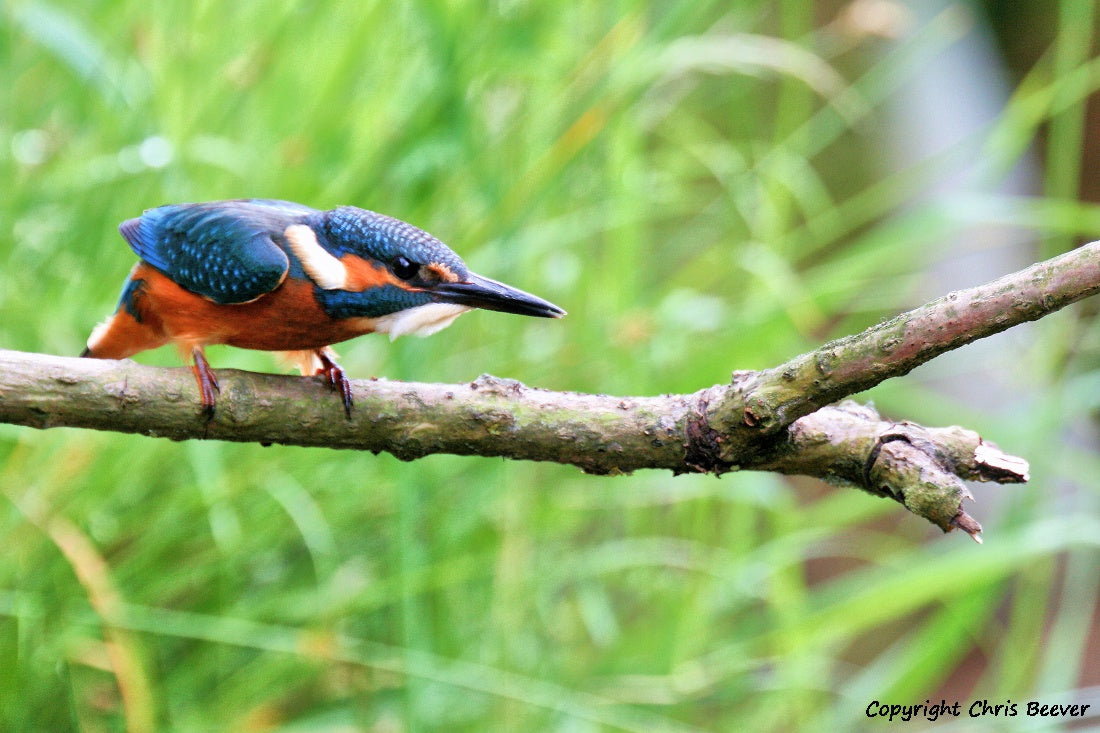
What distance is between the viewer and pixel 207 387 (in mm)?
1079

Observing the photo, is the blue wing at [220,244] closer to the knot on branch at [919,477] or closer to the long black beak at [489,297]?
the long black beak at [489,297]

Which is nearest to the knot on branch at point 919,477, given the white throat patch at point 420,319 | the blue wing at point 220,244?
the white throat patch at point 420,319

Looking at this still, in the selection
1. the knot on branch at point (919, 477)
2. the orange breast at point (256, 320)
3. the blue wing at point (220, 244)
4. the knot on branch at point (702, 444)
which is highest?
the blue wing at point (220, 244)

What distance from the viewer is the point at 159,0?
5.98ft

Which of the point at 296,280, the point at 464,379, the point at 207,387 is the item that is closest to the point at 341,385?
the point at 207,387

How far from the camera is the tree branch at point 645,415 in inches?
32.9

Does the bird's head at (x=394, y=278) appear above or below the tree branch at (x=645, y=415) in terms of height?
above

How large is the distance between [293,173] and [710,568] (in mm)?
1048

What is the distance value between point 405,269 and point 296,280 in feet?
0.49

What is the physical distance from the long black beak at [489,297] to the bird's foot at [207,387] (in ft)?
0.94

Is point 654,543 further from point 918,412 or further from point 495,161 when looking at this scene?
point 495,161

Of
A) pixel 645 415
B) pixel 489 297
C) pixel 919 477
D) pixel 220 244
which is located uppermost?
pixel 220 244
